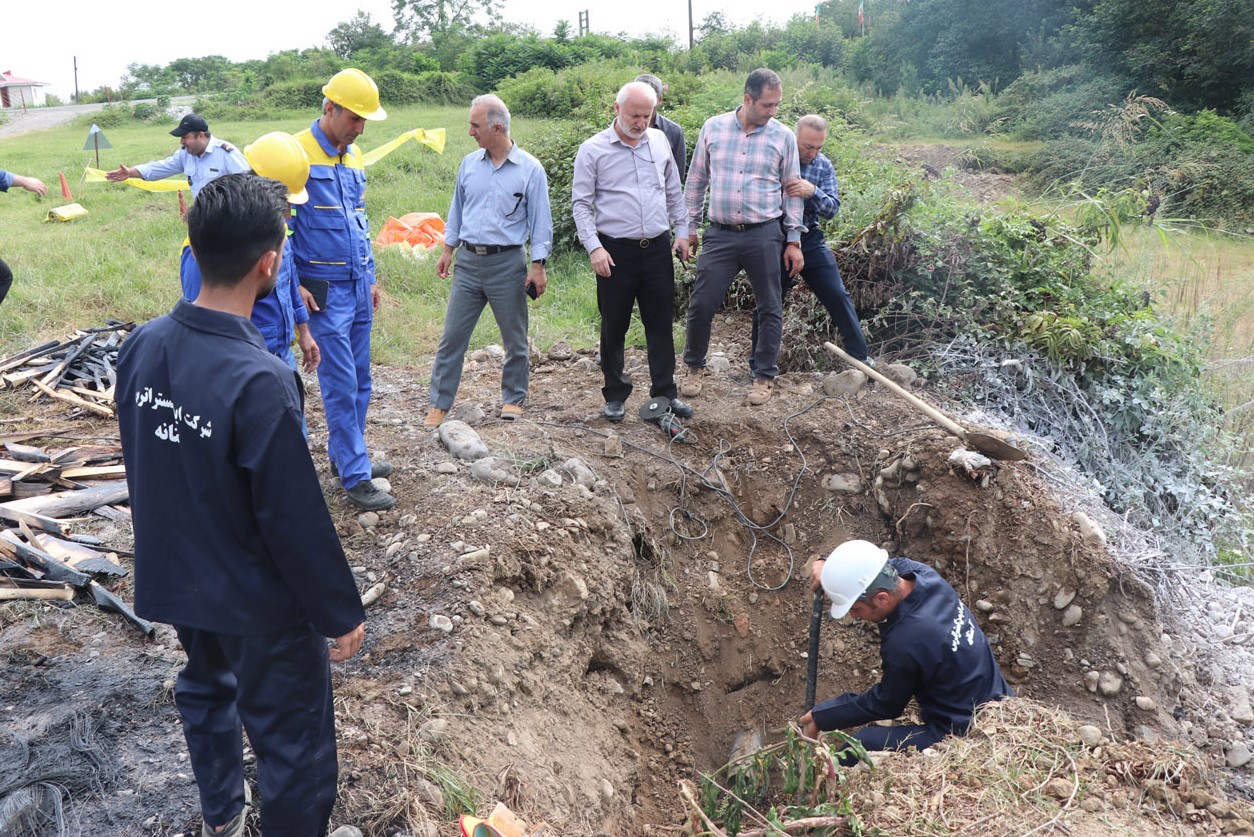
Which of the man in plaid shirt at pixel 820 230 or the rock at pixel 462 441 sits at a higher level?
the man in plaid shirt at pixel 820 230

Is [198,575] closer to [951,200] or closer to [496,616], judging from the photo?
[496,616]

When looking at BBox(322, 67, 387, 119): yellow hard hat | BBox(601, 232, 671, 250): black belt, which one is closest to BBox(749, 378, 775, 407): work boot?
BBox(601, 232, 671, 250): black belt

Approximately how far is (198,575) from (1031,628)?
393 cm

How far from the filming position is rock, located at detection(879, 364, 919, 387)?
19.3 feet

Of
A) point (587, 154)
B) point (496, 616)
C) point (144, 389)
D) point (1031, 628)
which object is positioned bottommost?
point (1031, 628)

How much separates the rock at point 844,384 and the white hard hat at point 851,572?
2321mm

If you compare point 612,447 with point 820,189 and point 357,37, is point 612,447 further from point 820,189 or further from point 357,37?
point 357,37

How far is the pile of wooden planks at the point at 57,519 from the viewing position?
3.75 metres

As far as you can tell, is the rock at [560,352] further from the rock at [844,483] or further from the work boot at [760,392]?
Result: the rock at [844,483]

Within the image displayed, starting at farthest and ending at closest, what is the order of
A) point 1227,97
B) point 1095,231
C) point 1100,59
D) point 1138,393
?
1. point 1100,59
2. point 1227,97
3. point 1095,231
4. point 1138,393

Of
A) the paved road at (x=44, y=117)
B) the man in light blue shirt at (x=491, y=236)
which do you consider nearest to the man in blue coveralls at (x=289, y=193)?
the man in light blue shirt at (x=491, y=236)

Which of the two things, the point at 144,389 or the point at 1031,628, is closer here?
the point at 144,389

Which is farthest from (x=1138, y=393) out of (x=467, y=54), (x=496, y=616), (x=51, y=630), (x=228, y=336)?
(x=467, y=54)

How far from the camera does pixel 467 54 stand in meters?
26.4
